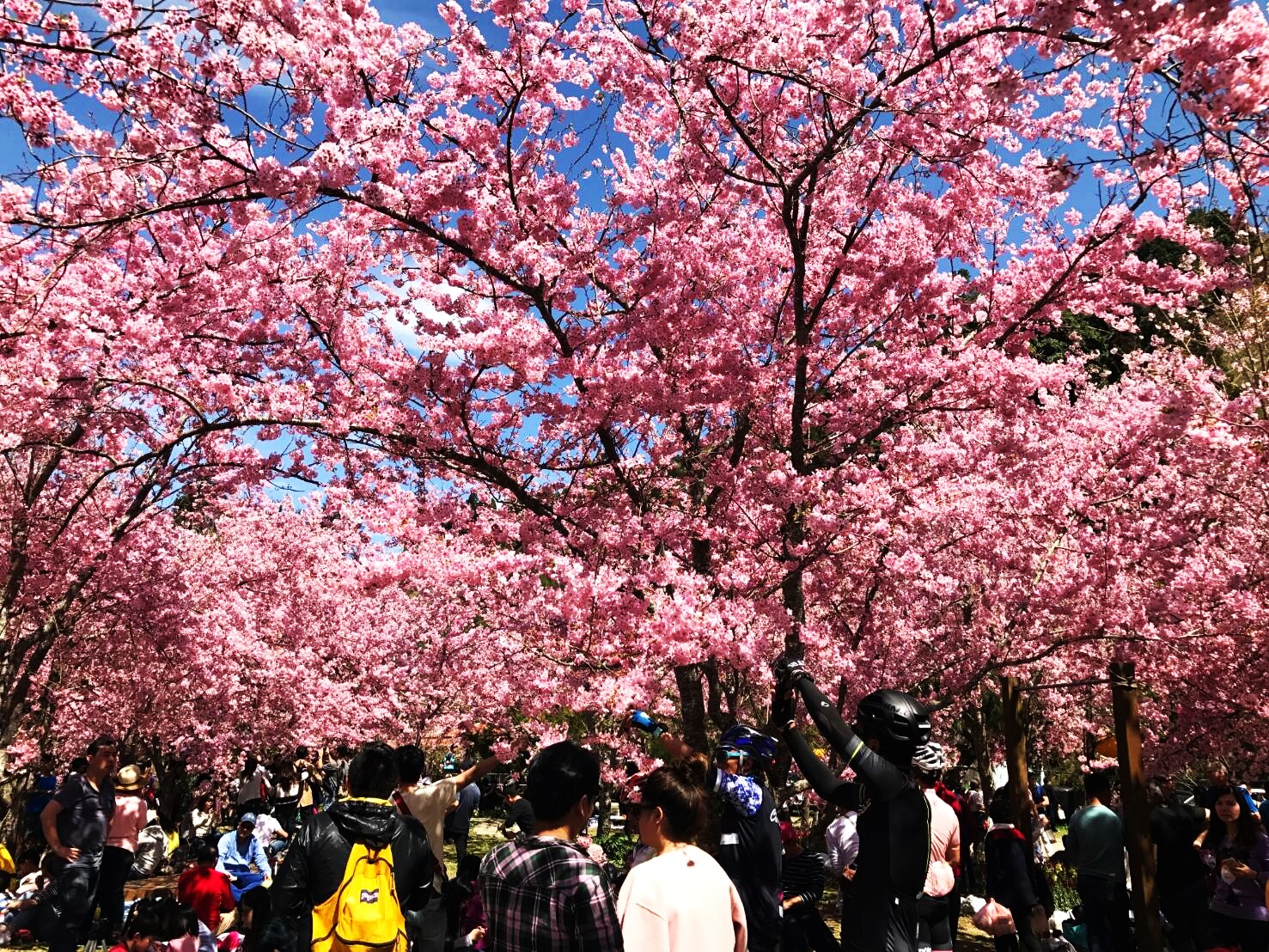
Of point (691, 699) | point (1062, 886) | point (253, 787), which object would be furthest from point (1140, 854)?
point (253, 787)

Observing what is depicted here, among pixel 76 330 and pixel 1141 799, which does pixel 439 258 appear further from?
pixel 1141 799

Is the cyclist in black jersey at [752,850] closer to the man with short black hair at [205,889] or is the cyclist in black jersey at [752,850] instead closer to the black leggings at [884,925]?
the black leggings at [884,925]

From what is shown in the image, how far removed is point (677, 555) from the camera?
8.46 meters

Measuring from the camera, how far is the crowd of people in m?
2.80

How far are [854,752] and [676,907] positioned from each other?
30.3 inches

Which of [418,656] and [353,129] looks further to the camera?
[418,656]

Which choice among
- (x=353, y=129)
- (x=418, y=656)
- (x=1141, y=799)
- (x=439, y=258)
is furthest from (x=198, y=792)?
(x=1141, y=799)

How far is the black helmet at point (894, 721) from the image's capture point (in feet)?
10.5

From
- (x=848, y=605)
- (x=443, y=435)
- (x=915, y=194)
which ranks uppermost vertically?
(x=915, y=194)

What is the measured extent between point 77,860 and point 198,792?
14010mm

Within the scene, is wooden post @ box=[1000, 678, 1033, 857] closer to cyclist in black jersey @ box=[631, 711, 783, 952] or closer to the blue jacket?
cyclist in black jersey @ box=[631, 711, 783, 952]

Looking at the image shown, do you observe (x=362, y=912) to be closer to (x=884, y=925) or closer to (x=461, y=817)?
(x=884, y=925)

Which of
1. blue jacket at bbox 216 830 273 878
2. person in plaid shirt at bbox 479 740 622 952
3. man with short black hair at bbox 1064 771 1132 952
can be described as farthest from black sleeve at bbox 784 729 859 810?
blue jacket at bbox 216 830 273 878

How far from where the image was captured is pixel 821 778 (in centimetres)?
307
